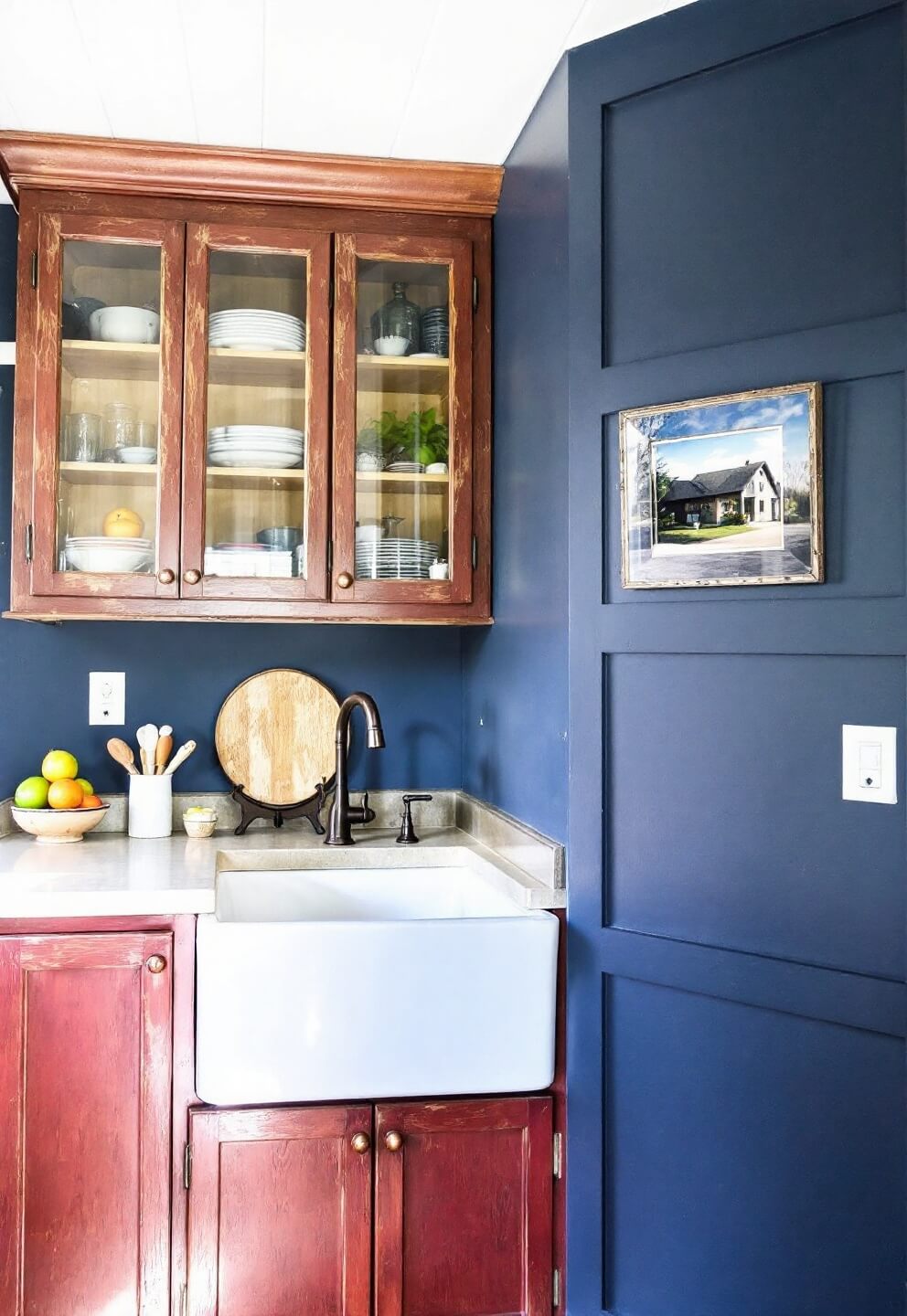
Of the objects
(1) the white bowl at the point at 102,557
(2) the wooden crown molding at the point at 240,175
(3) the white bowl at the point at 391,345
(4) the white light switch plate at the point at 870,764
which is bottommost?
(4) the white light switch plate at the point at 870,764

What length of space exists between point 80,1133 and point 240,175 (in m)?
1.82

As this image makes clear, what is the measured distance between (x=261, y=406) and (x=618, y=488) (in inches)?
34.6

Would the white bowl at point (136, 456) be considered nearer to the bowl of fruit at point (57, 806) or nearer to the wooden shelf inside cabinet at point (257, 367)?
the wooden shelf inside cabinet at point (257, 367)

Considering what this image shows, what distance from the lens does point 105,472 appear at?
226 cm

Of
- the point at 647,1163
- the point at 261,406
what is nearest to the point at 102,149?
the point at 261,406

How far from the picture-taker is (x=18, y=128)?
7.11 feet

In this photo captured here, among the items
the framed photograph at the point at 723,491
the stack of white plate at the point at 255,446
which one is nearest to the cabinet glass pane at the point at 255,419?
the stack of white plate at the point at 255,446

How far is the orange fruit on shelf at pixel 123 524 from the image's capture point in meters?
2.25

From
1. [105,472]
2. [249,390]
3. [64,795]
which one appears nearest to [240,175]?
[249,390]

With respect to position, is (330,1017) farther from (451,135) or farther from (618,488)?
(451,135)

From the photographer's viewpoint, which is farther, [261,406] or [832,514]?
[261,406]

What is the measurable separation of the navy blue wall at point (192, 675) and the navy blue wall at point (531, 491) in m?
0.22

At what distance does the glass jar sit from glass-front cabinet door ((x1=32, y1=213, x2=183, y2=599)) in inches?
16.0

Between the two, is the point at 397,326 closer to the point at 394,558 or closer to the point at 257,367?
the point at 257,367
